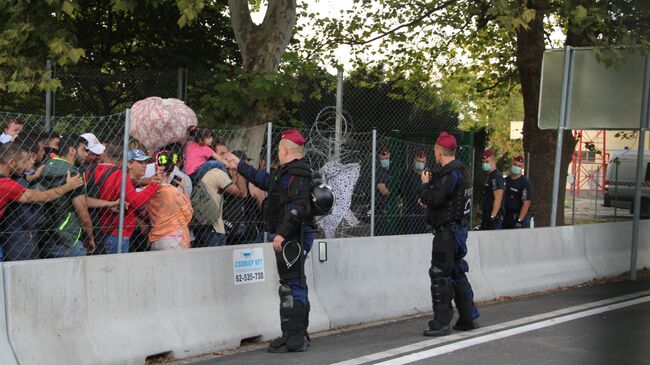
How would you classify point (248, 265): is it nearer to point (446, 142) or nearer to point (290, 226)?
point (290, 226)

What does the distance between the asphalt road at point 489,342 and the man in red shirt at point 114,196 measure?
1.19 metres

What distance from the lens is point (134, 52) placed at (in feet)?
57.6

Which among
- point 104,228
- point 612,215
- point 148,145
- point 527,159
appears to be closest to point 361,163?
point 148,145

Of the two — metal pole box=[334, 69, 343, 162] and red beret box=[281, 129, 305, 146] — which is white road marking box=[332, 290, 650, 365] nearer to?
red beret box=[281, 129, 305, 146]

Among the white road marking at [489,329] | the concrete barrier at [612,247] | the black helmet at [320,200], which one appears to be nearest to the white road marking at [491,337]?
the white road marking at [489,329]

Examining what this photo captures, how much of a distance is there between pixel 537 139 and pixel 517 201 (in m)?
4.80

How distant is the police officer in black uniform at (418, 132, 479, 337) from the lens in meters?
8.63

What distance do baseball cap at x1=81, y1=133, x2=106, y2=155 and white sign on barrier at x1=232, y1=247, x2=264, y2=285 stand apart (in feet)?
4.50

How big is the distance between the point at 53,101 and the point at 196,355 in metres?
6.72

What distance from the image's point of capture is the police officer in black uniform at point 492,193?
15188mm

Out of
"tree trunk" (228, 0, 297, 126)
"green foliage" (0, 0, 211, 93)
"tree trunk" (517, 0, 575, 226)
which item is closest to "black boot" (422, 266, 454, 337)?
"green foliage" (0, 0, 211, 93)

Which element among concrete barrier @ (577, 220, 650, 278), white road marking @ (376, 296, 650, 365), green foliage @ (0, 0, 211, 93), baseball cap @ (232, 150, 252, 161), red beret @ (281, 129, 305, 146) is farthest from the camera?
concrete barrier @ (577, 220, 650, 278)

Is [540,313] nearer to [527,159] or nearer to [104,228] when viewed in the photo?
[104,228]

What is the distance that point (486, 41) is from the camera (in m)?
26.5
